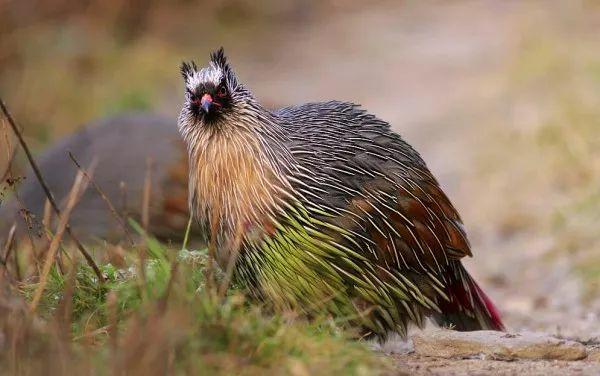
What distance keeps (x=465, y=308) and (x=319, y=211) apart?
1021 mm

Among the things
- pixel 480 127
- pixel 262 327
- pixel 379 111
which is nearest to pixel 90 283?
pixel 262 327

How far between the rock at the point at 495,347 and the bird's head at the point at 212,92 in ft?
4.05

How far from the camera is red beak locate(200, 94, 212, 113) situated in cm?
488

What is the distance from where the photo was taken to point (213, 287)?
4.13 meters

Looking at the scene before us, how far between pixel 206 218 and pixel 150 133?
280 cm

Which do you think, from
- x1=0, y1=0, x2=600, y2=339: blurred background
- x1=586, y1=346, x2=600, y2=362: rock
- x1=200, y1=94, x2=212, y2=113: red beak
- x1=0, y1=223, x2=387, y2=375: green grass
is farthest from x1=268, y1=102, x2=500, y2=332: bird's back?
x1=0, y1=0, x2=600, y2=339: blurred background

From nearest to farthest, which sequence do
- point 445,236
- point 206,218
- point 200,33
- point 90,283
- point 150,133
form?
point 90,283, point 206,218, point 445,236, point 150,133, point 200,33

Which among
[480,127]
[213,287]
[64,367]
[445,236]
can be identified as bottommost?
[64,367]

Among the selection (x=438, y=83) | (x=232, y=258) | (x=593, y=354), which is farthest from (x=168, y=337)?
(x=438, y=83)

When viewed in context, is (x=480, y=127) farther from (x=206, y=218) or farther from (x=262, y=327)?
(x=262, y=327)

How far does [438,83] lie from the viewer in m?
12.7

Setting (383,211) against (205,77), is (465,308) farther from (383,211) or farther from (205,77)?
(205,77)

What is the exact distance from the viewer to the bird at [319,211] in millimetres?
4723

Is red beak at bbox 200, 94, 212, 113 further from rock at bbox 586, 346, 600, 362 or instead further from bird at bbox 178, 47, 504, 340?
rock at bbox 586, 346, 600, 362
